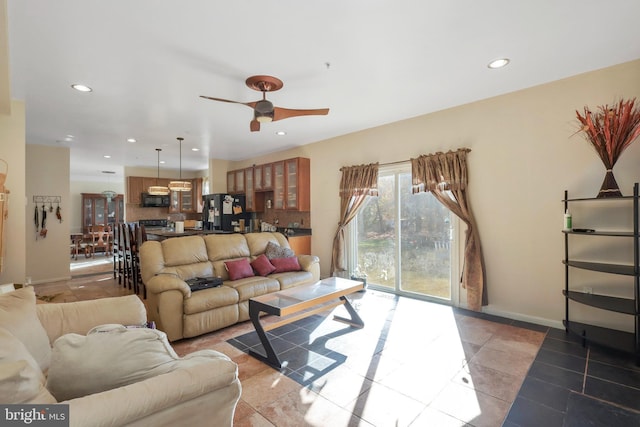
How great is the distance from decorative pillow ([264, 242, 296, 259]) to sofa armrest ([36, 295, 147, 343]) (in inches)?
96.6

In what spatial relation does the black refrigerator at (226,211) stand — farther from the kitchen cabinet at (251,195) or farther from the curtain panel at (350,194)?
the curtain panel at (350,194)

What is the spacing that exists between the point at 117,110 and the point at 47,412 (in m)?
4.28

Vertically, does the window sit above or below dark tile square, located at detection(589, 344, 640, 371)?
above

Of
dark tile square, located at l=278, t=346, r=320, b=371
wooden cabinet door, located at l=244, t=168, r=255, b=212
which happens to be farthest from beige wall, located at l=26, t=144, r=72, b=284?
dark tile square, located at l=278, t=346, r=320, b=371

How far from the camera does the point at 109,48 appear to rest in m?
2.66

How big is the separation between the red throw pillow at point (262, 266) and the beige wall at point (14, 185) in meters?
2.89

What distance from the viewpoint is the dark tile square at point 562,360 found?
2617mm

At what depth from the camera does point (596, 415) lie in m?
2.03

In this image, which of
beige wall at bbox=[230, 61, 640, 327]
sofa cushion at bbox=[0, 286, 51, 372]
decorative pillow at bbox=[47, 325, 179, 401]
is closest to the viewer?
decorative pillow at bbox=[47, 325, 179, 401]

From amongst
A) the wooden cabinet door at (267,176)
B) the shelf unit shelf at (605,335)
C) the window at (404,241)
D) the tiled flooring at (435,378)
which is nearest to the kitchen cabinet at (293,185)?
the wooden cabinet door at (267,176)

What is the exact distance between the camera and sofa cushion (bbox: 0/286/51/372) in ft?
5.19

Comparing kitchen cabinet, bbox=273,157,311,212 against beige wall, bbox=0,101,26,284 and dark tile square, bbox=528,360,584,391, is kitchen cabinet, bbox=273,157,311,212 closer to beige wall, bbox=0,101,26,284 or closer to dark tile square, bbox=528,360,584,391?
beige wall, bbox=0,101,26,284

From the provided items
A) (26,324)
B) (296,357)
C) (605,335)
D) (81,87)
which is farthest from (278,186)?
(605,335)

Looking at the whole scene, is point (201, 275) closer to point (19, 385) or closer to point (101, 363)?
point (101, 363)
